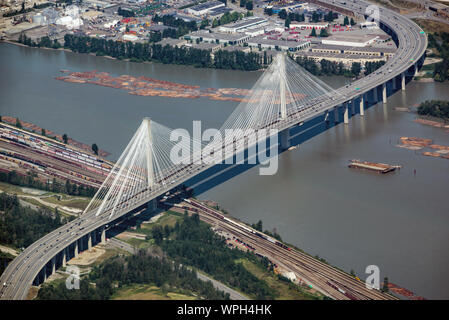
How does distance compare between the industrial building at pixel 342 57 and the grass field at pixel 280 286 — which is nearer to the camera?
the grass field at pixel 280 286

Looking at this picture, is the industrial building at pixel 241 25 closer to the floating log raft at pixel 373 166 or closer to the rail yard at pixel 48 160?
the rail yard at pixel 48 160

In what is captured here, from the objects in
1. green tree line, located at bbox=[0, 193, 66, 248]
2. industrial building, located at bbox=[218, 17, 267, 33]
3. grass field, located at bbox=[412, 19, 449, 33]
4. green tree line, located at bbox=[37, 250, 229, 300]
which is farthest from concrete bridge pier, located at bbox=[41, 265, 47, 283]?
grass field, located at bbox=[412, 19, 449, 33]

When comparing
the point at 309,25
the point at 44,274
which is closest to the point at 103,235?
the point at 44,274

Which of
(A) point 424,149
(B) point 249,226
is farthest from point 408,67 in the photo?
(B) point 249,226

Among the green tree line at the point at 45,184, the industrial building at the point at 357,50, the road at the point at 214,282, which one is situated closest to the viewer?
the road at the point at 214,282

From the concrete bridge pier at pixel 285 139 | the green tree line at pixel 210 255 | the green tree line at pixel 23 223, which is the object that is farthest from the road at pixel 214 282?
the concrete bridge pier at pixel 285 139

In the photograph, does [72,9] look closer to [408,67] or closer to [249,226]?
[408,67]
